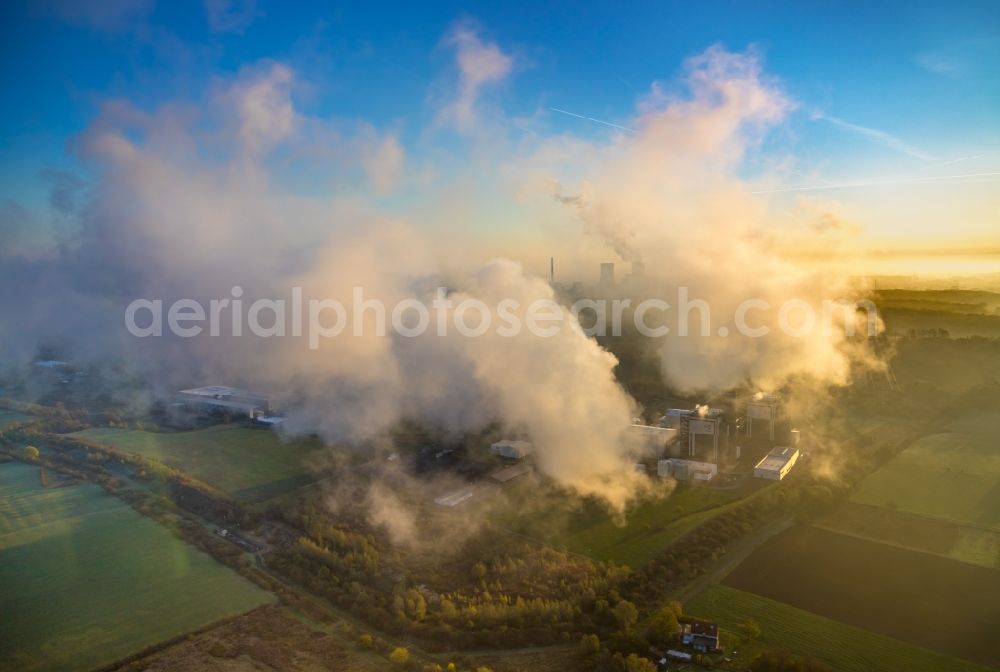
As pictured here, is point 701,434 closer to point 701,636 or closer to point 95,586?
point 701,636

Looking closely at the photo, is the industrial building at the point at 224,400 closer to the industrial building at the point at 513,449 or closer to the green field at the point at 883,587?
the industrial building at the point at 513,449

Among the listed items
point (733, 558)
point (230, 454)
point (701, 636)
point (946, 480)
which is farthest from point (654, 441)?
point (230, 454)

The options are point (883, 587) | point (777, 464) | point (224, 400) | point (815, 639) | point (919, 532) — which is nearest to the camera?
point (815, 639)

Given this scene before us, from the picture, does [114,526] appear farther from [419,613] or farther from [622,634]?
[622,634]

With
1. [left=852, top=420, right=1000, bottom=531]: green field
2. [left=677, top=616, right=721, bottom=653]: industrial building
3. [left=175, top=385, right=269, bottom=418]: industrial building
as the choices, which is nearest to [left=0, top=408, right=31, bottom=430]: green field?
[left=175, top=385, right=269, bottom=418]: industrial building

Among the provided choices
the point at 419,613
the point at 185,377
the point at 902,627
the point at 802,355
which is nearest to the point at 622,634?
the point at 419,613
